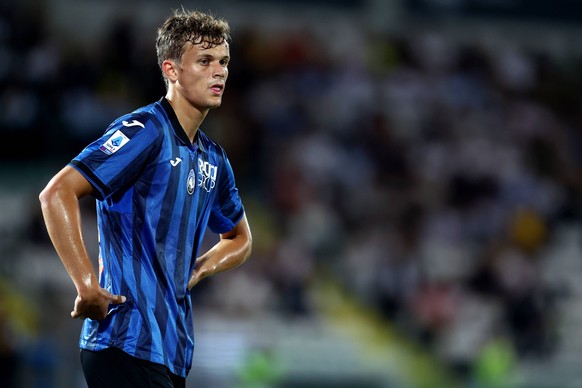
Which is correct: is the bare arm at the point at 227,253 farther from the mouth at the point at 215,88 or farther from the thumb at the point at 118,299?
the mouth at the point at 215,88

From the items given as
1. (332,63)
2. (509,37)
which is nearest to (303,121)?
(332,63)

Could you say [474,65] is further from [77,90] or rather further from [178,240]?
[178,240]

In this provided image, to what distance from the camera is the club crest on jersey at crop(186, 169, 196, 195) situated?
418cm

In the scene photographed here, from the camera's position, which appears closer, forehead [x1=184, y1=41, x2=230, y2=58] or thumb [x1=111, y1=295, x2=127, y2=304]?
thumb [x1=111, y1=295, x2=127, y2=304]

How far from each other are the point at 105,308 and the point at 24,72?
9.86 meters

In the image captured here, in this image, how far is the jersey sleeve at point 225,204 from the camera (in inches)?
182

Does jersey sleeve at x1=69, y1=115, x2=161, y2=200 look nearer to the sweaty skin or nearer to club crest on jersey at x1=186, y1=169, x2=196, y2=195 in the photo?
the sweaty skin

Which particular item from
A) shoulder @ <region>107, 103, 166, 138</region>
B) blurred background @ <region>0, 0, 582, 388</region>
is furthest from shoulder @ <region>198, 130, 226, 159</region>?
blurred background @ <region>0, 0, 582, 388</region>

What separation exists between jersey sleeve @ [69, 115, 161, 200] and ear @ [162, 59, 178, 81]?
0.95 feet

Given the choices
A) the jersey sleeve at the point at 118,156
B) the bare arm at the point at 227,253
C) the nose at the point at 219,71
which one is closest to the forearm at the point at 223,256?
the bare arm at the point at 227,253

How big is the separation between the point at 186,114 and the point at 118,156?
446 millimetres

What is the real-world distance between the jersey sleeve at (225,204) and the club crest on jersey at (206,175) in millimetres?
124

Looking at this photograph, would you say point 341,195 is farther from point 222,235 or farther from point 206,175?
point 206,175

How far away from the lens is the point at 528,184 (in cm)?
1497
